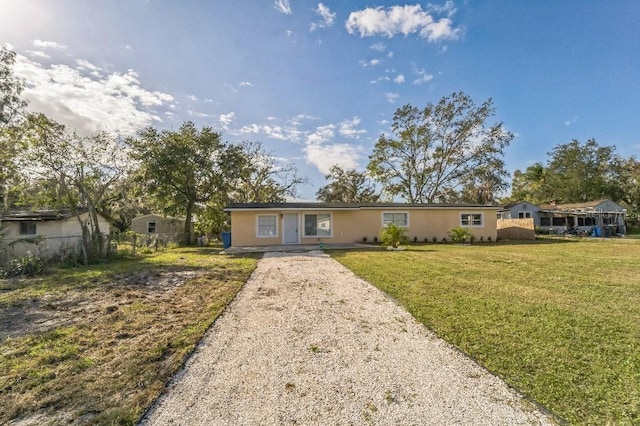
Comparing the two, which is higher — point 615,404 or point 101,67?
point 101,67

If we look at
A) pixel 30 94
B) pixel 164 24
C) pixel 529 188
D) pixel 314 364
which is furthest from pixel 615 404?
pixel 529 188

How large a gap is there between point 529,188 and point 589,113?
2723cm

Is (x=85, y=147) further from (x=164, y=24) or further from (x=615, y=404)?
(x=615, y=404)

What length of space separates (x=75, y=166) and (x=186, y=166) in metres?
7.52

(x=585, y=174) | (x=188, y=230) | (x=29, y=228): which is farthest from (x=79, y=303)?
(x=585, y=174)

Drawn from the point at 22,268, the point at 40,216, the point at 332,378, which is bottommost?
the point at 332,378

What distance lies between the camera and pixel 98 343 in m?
3.63

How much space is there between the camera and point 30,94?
13.1 metres

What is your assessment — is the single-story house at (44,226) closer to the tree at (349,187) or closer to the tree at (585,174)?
the tree at (349,187)

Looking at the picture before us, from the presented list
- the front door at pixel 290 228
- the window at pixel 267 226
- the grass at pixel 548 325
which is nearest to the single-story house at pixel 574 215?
the front door at pixel 290 228

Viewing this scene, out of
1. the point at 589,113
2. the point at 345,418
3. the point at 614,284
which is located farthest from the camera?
the point at 589,113

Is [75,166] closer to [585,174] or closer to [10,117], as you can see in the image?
[10,117]

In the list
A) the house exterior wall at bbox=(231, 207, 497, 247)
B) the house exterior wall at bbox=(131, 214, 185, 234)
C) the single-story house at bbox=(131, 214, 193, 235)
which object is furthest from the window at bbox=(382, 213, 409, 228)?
the single-story house at bbox=(131, 214, 193, 235)

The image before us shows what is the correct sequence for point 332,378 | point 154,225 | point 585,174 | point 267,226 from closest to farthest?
point 332,378 < point 267,226 < point 154,225 < point 585,174
